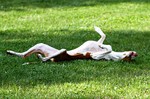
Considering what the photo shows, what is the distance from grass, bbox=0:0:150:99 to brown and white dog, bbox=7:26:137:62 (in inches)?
4.3

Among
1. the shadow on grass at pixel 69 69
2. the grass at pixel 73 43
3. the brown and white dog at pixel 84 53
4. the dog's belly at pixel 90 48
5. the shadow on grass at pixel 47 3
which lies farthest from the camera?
the shadow on grass at pixel 47 3

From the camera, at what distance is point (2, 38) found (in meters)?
8.07

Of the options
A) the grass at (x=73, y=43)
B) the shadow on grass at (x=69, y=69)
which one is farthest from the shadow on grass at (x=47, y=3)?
the shadow on grass at (x=69, y=69)

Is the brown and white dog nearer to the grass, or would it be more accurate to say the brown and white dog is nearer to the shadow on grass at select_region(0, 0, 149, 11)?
the grass

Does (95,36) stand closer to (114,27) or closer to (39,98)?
(114,27)

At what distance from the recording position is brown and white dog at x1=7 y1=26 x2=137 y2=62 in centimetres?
592

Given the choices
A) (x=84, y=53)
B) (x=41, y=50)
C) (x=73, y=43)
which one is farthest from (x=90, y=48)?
(x=73, y=43)

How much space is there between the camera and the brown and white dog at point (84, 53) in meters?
5.92

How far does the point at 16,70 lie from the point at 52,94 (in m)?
1.14

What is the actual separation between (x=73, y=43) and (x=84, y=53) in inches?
53.2

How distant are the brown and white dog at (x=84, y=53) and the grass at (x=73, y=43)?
11 cm

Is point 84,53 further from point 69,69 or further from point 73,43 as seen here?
point 73,43

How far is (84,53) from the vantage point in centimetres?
614

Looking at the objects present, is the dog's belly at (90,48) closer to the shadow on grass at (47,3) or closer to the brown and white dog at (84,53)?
the brown and white dog at (84,53)
